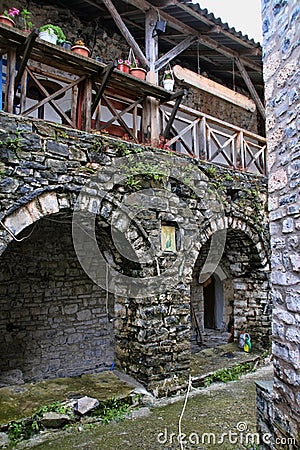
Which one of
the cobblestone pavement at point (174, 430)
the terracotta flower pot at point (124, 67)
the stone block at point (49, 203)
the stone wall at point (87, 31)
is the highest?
the stone wall at point (87, 31)

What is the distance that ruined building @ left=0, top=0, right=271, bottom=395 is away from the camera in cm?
386

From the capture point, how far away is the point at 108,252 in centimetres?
523

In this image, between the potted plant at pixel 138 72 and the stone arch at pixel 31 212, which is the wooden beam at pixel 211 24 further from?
the stone arch at pixel 31 212

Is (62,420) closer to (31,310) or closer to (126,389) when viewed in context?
(126,389)

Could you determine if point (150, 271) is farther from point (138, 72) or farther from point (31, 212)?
point (138, 72)

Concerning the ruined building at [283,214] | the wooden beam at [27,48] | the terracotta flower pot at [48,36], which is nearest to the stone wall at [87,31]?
the terracotta flower pot at [48,36]

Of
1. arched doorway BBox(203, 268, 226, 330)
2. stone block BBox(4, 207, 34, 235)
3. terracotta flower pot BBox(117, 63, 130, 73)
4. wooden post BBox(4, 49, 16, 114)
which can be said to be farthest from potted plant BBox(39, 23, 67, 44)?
arched doorway BBox(203, 268, 226, 330)

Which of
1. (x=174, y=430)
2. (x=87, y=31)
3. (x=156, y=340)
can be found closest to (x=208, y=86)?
(x=87, y=31)

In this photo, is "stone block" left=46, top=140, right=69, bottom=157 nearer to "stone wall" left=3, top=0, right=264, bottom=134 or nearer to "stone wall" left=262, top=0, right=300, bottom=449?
"stone wall" left=262, top=0, right=300, bottom=449

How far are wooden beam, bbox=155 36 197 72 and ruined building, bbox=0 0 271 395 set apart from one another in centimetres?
3

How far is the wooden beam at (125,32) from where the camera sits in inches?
193

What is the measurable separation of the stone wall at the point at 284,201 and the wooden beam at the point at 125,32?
8.67ft

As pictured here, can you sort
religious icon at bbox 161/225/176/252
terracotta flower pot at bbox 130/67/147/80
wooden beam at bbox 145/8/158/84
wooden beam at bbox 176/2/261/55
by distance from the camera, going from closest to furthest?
religious icon at bbox 161/225/176/252 → terracotta flower pot at bbox 130/67/147/80 → wooden beam at bbox 145/8/158/84 → wooden beam at bbox 176/2/261/55

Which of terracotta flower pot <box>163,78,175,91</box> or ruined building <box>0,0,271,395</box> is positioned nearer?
ruined building <box>0,0,271,395</box>
